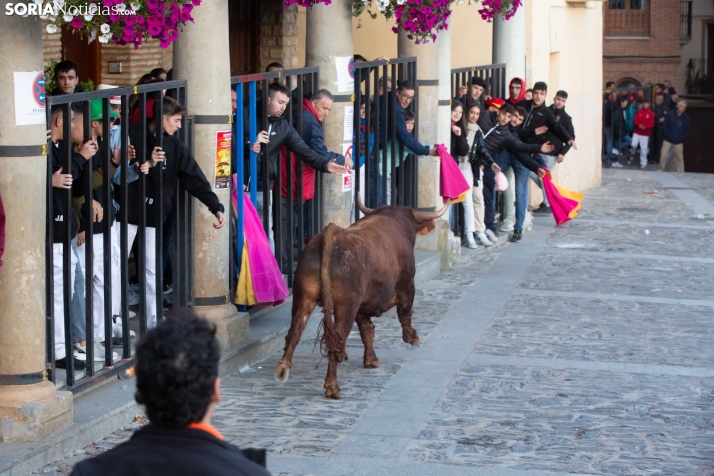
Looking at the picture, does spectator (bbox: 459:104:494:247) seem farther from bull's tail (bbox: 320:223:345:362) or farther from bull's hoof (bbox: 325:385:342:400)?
bull's hoof (bbox: 325:385:342:400)

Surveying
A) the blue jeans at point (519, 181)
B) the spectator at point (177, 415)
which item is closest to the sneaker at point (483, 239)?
the blue jeans at point (519, 181)

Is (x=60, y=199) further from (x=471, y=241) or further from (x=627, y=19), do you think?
(x=627, y=19)

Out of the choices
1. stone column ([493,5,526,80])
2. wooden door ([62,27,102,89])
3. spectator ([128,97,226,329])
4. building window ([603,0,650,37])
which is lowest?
spectator ([128,97,226,329])

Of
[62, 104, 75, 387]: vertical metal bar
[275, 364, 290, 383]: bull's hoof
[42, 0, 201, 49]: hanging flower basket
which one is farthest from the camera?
[275, 364, 290, 383]: bull's hoof

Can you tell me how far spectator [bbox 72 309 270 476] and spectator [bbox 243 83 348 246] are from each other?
20.0ft

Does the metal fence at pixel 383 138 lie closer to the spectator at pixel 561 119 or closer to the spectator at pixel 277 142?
the spectator at pixel 277 142

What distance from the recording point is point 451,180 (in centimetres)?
1291

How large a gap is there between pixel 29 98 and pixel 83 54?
25.4ft

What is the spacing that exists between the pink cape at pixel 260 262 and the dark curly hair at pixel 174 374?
591cm

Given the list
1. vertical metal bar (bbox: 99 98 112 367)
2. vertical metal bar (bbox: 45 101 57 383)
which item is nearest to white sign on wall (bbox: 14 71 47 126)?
vertical metal bar (bbox: 45 101 57 383)

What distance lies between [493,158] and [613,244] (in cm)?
193

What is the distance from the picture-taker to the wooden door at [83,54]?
13250 millimetres

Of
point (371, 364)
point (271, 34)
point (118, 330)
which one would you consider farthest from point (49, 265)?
point (271, 34)

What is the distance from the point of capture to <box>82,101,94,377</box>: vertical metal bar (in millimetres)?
6840
